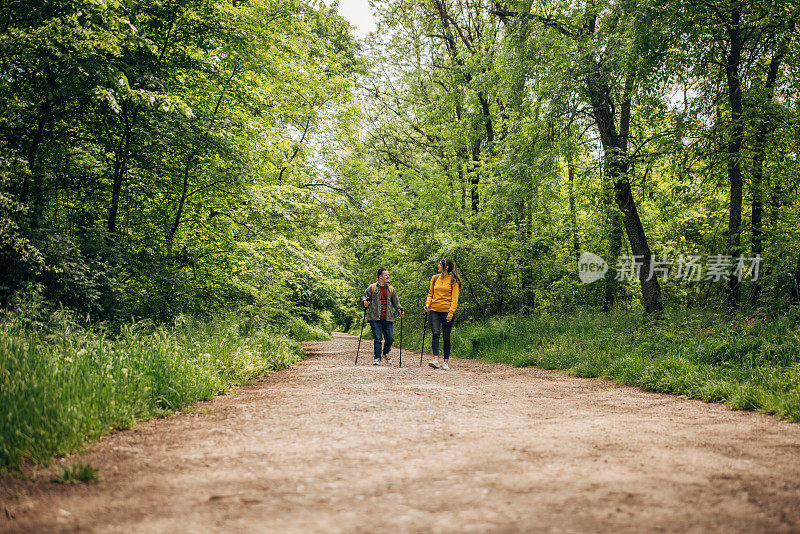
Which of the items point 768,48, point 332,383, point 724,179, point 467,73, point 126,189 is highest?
point 467,73

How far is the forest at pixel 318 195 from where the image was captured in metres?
6.09

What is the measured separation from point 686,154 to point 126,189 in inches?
451

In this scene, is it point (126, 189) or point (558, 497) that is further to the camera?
point (126, 189)

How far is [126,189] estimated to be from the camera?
8688mm

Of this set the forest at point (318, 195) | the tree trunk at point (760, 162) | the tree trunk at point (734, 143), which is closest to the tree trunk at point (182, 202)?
the forest at point (318, 195)

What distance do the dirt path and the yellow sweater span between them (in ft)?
Answer: 14.9

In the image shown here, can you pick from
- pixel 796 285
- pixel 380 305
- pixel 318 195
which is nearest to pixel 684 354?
pixel 796 285

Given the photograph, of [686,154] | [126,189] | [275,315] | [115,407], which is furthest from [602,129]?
[115,407]

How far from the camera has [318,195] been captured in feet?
52.2

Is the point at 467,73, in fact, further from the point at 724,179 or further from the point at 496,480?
the point at 496,480

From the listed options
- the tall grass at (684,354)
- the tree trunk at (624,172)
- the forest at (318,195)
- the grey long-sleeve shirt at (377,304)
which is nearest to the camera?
the tall grass at (684,354)

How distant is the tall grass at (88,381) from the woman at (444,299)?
4.15 meters

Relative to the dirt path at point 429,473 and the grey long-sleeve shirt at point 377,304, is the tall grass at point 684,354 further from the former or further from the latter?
the grey long-sleeve shirt at point 377,304

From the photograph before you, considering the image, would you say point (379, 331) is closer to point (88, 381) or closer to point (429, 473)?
point (88, 381)
